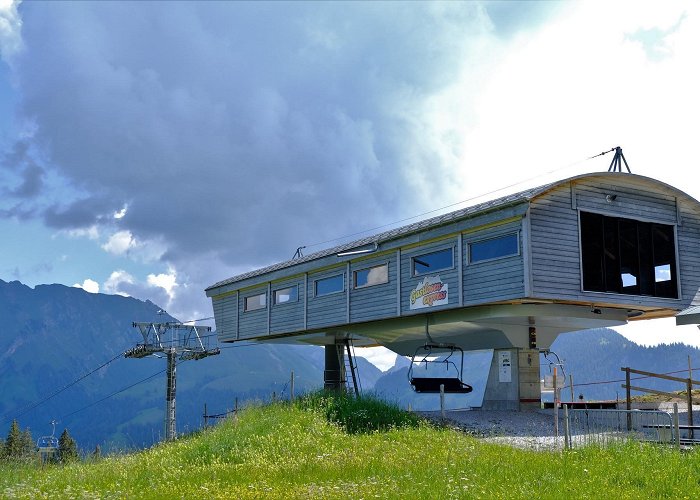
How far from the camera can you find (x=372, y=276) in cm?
2628

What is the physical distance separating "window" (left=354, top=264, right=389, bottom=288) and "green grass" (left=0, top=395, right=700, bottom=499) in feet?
18.3

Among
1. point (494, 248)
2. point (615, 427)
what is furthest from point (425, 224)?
point (615, 427)

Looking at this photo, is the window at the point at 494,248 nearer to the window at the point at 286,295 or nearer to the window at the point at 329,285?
the window at the point at 329,285

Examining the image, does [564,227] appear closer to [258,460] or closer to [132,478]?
[258,460]

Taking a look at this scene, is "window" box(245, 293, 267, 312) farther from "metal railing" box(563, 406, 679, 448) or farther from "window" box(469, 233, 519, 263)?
"metal railing" box(563, 406, 679, 448)

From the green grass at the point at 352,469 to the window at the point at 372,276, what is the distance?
5593 mm

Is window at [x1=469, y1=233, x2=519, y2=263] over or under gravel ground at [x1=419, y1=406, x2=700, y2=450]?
over

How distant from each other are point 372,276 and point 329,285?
247 centimetres

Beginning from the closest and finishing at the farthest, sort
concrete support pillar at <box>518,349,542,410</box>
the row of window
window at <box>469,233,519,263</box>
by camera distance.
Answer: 1. window at <box>469,233,519,263</box>
2. the row of window
3. concrete support pillar at <box>518,349,542,410</box>

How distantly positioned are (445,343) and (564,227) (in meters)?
7.32

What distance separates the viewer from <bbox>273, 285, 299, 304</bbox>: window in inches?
1185

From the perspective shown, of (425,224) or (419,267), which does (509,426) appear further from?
(425,224)

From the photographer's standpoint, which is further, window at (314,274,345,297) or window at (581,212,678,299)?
window at (314,274,345,297)

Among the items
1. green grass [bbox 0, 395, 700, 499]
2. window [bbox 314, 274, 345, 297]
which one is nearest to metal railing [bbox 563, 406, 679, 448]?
green grass [bbox 0, 395, 700, 499]
